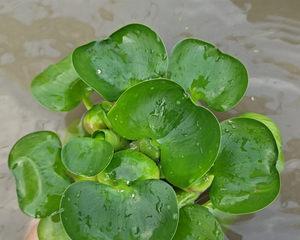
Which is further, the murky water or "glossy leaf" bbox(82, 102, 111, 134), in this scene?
the murky water

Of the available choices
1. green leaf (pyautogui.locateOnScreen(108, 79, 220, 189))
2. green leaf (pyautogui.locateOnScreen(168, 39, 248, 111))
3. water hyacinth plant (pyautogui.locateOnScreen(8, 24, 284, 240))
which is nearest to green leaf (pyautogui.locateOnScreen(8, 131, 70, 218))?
water hyacinth plant (pyautogui.locateOnScreen(8, 24, 284, 240))

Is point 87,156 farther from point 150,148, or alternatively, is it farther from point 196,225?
point 196,225

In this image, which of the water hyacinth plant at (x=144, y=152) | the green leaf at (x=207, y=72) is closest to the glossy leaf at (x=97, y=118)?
the water hyacinth plant at (x=144, y=152)

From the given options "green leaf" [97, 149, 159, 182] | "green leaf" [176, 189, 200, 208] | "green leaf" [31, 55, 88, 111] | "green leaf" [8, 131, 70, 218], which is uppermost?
"green leaf" [31, 55, 88, 111]

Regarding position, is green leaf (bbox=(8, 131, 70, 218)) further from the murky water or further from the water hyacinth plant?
the murky water

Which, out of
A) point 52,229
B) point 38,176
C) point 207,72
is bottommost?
point 52,229

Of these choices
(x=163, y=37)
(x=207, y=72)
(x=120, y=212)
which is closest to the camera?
(x=120, y=212)

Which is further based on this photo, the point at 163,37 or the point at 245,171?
the point at 163,37

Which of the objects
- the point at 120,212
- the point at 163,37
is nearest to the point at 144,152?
the point at 120,212
